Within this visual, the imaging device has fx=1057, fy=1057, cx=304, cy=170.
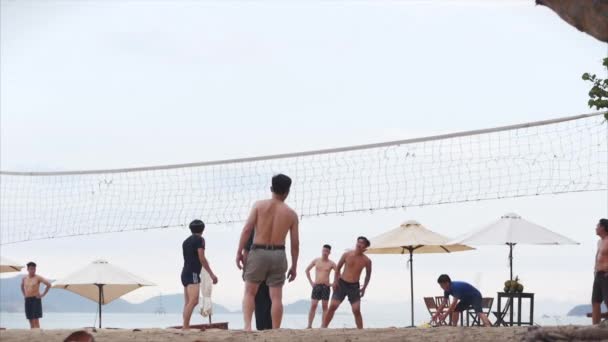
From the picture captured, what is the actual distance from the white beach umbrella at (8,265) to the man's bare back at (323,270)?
24.0 feet

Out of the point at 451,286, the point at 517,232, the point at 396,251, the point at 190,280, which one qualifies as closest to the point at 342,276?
the point at 451,286

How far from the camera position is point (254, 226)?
36.2 feet

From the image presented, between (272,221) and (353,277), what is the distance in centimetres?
540

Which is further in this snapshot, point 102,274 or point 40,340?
point 102,274

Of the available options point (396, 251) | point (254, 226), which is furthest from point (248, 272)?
point (396, 251)

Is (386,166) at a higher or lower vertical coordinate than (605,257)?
higher

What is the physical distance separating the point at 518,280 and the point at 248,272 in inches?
430

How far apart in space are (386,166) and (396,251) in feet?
23.3

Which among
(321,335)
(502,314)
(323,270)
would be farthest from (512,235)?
(321,335)

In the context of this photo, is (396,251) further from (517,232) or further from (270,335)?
(270,335)

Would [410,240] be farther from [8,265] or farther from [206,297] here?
[8,265]

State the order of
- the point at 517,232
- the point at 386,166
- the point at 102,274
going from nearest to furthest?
the point at 386,166, the point at 517,232, the point at 102,274

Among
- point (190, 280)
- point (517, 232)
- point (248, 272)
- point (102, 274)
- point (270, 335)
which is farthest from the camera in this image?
point (102, 274)

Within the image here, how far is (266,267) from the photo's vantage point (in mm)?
10953
